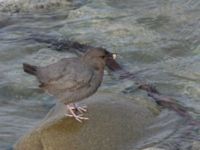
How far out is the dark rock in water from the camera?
5.69 meters

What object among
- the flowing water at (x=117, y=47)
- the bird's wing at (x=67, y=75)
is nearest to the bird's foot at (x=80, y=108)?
the bird's wing at (x=67, y=75)

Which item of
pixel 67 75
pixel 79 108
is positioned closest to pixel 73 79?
pixel 67 75

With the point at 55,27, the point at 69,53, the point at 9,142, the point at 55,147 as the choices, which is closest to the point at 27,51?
the point at 69,53

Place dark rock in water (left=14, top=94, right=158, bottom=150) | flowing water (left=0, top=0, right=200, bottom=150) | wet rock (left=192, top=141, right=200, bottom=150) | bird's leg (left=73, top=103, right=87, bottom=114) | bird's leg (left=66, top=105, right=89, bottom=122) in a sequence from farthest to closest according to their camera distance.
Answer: flowing water (left=0, top=0, right=200, bottom=150), bird's leg (left=73, top=103, right=87, bottom=114), bird's leg (left=66, top=105, right=89, bottom=122), wet rock (left=192, top=141, right=200, bottom=150), dark rock in water (left=14, top=94, right=158, bottom=150)

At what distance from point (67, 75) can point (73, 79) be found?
75 millimetres

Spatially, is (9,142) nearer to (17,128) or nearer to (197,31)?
(17,128)

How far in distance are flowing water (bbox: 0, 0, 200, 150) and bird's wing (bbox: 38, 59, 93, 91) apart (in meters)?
0.73

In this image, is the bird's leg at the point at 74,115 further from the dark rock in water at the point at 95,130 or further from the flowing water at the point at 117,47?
the flowing water at the point at 117,47

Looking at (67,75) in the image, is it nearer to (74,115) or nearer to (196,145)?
(74,115)

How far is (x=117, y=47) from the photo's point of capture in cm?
886

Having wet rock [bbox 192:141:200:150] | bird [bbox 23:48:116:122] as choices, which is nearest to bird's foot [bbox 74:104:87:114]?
bird [bbox 23:48:116:122]

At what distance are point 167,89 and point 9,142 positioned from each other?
2.15 m

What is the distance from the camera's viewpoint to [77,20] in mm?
10148

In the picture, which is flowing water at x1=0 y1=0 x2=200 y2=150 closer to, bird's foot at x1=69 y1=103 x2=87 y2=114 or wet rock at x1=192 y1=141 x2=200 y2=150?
wet rock at x1=192 y1=141 x2=200 y2=150
